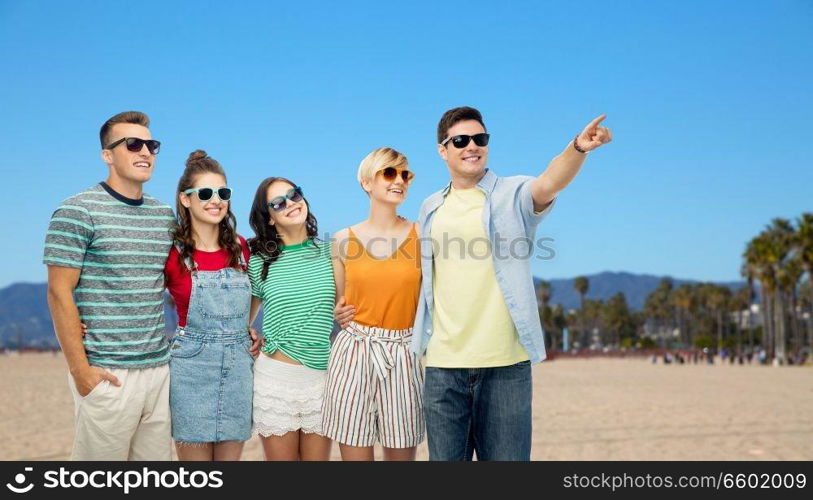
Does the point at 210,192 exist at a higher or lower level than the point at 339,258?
higher

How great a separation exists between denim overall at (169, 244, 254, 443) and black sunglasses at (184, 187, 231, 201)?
0.43m

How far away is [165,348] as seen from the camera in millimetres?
4758

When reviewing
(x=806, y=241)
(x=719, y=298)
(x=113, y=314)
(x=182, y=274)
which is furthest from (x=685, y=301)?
(x=113, y=314)

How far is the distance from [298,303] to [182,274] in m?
0.75


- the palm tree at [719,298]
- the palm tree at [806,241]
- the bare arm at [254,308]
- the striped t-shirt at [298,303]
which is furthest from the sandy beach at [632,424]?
the palm tree at [719,298]

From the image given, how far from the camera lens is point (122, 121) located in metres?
4.91

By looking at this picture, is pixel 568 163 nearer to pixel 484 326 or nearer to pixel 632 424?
pixel 484 326

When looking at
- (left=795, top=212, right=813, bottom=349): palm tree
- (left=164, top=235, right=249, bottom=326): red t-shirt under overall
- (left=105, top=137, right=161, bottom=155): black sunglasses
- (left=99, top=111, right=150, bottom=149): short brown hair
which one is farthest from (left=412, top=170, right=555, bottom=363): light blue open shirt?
(left=795, top=212, right=813, bottom=349): palm tree

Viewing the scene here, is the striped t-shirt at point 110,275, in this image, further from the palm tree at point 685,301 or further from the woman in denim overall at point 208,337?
the palm tree at point 685,301

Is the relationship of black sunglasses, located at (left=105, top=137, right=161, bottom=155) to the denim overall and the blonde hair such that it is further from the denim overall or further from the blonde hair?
the blonde hair

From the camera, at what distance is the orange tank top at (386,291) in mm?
4879

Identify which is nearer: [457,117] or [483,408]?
[483,408]
